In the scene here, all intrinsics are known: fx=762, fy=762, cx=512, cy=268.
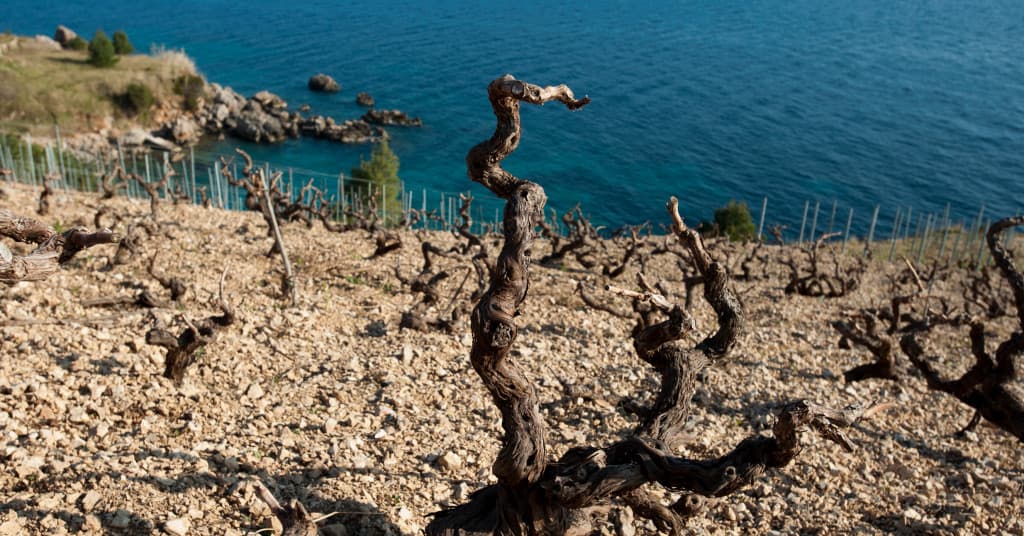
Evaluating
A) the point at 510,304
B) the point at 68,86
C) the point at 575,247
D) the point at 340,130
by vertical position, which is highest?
the point at 510,304

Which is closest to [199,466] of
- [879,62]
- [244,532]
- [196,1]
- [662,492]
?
[244,532]

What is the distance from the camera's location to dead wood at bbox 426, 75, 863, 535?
18.2 ft

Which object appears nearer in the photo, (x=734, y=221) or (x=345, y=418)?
(x=345, y=418)

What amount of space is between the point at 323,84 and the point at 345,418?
79.9m

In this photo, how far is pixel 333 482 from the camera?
7.59m

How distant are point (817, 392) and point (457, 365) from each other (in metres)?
6.55

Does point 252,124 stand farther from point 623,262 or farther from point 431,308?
point 431,308

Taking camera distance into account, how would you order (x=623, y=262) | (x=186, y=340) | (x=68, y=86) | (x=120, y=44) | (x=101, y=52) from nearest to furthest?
1. (x=186, y=340)
2. (x=623, y=262)
3. (x=68, y=86)
4. (x=101, y=52)
5. (x=120, y=44)

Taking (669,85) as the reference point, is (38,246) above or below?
above

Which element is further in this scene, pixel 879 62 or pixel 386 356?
pixel 879 62

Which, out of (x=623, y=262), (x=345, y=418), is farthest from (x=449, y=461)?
(x=623, y=262)

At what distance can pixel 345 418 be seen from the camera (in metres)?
9.20

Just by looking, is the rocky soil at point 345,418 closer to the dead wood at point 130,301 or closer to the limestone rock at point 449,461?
the limestone rock at point 449,461

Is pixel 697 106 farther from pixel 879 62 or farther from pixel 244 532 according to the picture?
pixel 244 532
